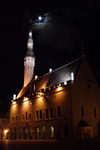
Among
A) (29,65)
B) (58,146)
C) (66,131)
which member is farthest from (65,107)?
(29,65)

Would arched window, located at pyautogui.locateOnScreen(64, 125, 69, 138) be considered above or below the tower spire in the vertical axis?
below

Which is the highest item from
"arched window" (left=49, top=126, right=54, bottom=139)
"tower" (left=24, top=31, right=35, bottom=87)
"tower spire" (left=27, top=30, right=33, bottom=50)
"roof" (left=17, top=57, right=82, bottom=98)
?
"tower spire" (left=27, top=30, right=33, bottom=50)

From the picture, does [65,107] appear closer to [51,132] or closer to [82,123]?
[82,123]

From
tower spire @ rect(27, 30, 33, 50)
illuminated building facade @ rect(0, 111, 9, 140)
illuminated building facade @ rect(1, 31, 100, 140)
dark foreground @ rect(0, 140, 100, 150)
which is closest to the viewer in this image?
dark foreground @ rect(0, 140, 100, 150)

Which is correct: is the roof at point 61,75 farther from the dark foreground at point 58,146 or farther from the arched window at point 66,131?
the dark foreground at point 58,146

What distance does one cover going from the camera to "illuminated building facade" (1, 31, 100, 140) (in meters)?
30.5

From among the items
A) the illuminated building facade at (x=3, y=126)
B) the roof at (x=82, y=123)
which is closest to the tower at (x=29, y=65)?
the illuminated building facade at (x=3, y=126)

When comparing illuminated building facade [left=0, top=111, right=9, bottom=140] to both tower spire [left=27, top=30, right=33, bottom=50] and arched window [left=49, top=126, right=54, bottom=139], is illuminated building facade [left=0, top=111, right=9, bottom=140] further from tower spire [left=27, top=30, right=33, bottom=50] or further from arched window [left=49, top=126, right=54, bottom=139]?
tower spire [left=27, top=30, right=33, bottom=50]

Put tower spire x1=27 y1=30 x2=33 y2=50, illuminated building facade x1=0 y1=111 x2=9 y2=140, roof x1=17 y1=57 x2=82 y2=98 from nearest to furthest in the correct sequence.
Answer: roof x1=17 y1=57 x2=82 y2=98 → illuminated building facade x1=0 y1=111 x2=9 y2=140 → tower spire x1=27 y1=30 x2=33 y2=50

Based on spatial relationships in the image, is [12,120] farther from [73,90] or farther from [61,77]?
[73,90]

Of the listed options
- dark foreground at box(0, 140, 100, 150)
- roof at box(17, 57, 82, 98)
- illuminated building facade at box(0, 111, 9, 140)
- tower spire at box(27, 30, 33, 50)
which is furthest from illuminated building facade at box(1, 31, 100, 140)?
tower spire at box(27, 30, 33, 50)

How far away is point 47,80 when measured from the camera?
41.6 m

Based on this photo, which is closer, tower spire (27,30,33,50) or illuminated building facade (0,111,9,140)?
illuminated building facade (0,111,9,140)

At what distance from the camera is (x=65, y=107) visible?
3189cm
